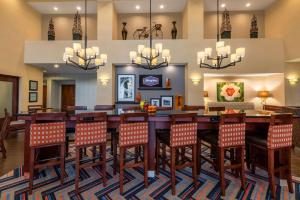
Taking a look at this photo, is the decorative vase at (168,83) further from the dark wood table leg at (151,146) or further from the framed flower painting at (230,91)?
the dark wood table leg at (151,146)

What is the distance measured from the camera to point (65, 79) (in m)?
9.29

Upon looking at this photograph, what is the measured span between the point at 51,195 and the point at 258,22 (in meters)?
8.59

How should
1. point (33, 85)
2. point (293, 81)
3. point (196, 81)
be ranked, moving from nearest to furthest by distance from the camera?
point (293, 81) < point (196, 81) < point (33, 85)

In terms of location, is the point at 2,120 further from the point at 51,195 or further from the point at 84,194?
the point at 84,194

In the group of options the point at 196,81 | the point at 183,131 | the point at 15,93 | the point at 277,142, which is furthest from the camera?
the point at 15,93

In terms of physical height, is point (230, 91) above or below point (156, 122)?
above

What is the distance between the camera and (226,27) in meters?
6.48

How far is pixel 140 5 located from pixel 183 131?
5.87m

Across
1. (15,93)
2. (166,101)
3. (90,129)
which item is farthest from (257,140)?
(15,93)

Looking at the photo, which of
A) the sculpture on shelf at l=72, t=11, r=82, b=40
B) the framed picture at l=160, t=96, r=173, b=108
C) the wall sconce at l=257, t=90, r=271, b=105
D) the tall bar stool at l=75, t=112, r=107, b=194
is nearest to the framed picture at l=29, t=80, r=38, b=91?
the sculpture on shelf at l=72, t=11, r=82, b=40

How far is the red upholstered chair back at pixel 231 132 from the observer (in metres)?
2.37

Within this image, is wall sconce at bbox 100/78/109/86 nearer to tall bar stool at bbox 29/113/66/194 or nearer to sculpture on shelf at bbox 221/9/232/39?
tall bar stool at bbox 29/113/66/194

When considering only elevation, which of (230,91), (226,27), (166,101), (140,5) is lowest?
(166,101)

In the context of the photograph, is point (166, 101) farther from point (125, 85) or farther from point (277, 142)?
point (277, 142)
